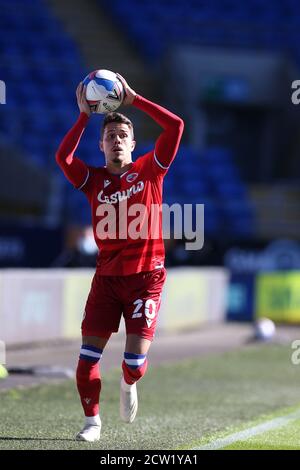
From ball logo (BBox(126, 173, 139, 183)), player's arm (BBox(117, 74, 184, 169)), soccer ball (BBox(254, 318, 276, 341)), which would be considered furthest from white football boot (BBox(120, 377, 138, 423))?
soccer ball (BBox(254, 318, 276, 341))

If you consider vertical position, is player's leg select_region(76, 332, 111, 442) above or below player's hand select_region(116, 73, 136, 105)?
below

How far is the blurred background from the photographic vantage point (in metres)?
20.5

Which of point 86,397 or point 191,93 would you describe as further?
point 191,93

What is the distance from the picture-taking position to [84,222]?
22828 millimetres

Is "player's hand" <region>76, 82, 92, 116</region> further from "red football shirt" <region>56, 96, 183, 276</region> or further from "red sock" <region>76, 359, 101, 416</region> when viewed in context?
"red sock" <region>76, 359, 101, 416</region>

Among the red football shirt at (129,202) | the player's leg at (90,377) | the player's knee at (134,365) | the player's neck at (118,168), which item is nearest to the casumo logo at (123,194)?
the red football shirt at (129,202)

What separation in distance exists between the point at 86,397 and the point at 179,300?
39.0 ft

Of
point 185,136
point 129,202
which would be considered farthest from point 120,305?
point 185,136

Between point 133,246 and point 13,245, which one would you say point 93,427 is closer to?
point 133,246

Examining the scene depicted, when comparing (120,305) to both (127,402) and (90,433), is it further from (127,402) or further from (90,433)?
(90,433)

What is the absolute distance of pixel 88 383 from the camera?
21.6 feet

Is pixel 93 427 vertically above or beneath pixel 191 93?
beneath

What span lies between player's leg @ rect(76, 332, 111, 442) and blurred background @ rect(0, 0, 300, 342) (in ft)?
25.3
